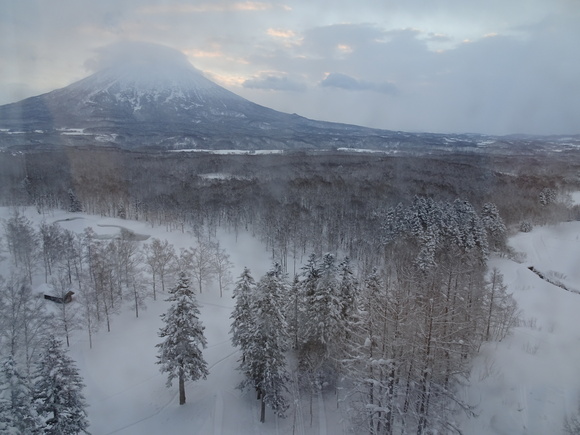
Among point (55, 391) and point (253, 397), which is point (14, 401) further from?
point (253, 397)

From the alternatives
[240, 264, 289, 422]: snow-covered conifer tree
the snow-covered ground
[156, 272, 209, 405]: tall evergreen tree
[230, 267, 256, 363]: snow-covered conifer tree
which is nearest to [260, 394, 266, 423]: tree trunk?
[240, 264, 289, 422]: snow-covered conifer tree

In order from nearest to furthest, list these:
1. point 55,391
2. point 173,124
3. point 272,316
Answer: point 55,391 < point 272,316 < point 173,124

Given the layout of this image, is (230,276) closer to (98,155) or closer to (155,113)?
(98,155)

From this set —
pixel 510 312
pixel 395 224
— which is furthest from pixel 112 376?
pixel 395 224

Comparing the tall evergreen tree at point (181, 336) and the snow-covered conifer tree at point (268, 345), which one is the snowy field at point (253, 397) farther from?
the tall evergreen tree at point (181, 336)

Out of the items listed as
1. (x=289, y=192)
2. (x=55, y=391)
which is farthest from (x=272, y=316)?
(x=289, y=192)

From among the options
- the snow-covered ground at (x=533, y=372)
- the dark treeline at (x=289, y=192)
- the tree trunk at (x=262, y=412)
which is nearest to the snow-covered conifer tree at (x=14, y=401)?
the tree trunk at (x=262, y=412)

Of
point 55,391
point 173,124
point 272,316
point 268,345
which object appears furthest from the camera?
point 173,124
